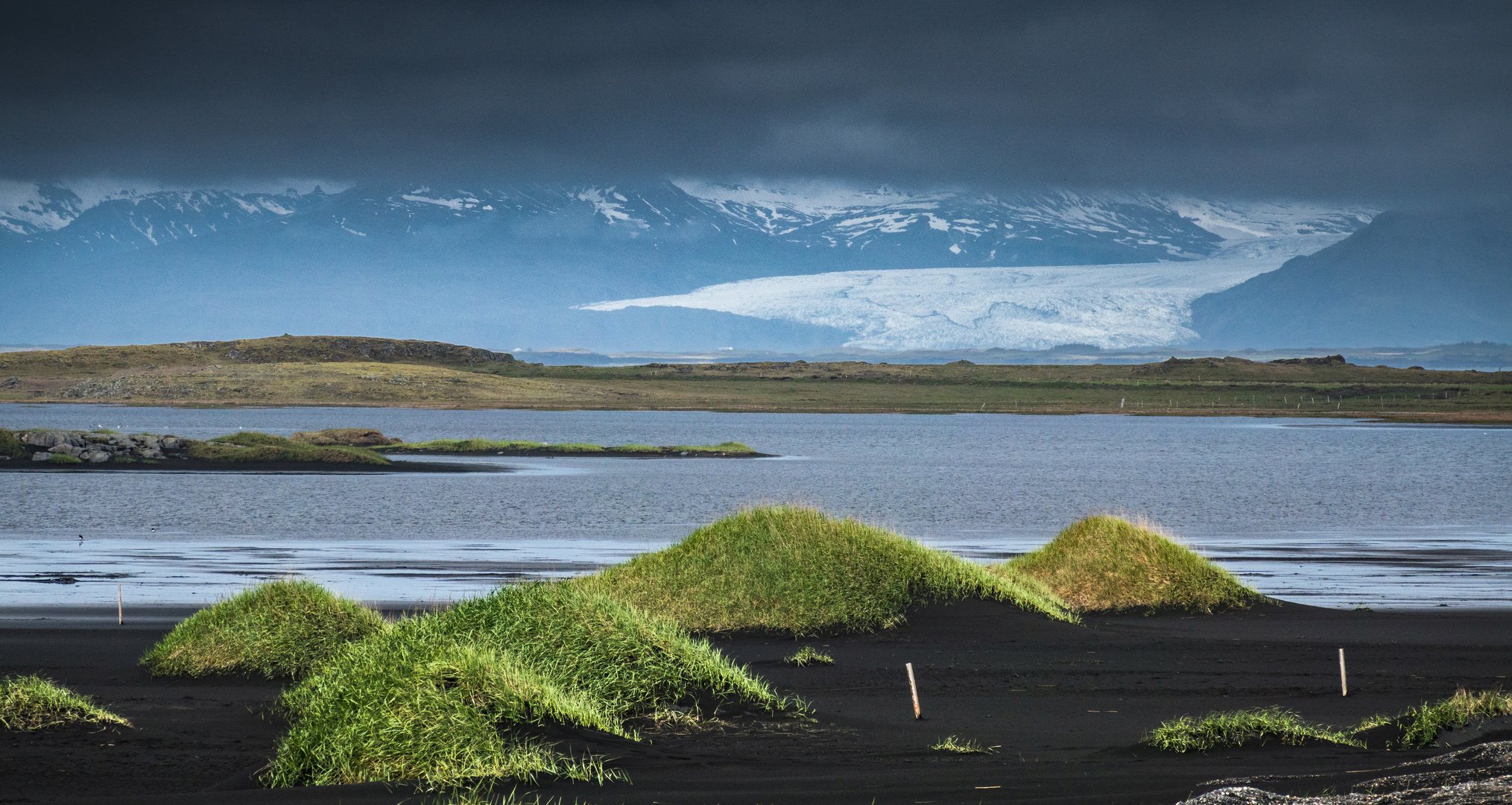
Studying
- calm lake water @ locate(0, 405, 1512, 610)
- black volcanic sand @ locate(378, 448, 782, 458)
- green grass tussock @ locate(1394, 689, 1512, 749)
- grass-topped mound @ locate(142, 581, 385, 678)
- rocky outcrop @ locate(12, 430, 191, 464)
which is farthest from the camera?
black volcanic sand @ locate(378, 448, 782, 458)

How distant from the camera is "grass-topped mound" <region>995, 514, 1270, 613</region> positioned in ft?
75.0

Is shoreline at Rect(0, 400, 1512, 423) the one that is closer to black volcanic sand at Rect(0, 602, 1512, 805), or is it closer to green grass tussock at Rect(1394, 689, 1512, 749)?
black volcanic sand at Rect(0, 602, 1512, 805)

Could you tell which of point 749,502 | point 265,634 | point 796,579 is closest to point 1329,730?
point 796,579

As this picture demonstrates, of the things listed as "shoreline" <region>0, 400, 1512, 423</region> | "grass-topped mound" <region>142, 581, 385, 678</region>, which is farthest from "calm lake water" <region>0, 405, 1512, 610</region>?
"shoreline" <region>0, 400, 1512, 423</region>

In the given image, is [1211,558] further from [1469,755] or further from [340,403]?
[340,403]

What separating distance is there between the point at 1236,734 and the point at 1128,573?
11288mm

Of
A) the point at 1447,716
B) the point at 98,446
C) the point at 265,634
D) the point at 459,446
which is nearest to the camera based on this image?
the point at 1447,716

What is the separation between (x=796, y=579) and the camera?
67.9ft

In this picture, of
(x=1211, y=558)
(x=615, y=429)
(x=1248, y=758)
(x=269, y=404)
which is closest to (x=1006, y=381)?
(x=615, y=429)

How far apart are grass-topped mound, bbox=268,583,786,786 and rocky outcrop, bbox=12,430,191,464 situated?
61.2m

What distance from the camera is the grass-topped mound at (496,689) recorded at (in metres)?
10.6

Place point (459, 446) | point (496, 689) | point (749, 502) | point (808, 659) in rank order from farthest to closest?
point (459, 446) → point (749, 502) → point (808, 659) → point (496, 689)

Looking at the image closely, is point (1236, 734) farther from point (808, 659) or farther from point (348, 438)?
point (348, 438)

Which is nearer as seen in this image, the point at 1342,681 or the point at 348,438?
the point at 1342,681
